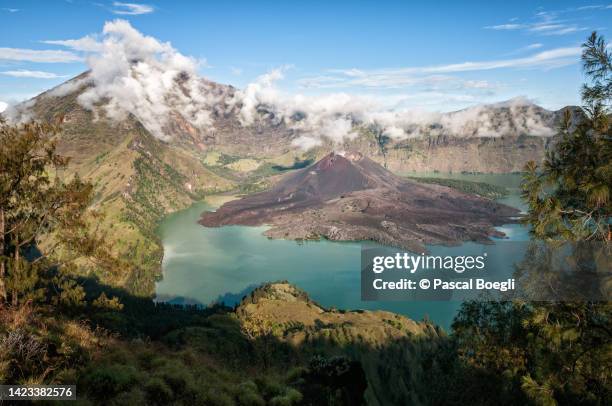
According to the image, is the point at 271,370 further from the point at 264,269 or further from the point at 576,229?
the point at 264,269

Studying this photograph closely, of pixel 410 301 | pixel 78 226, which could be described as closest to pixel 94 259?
pixel 78 226

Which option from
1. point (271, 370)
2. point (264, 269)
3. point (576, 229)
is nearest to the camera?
point (576, 229)

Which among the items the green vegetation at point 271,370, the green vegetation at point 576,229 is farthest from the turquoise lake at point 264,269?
the green vegetation at point 576,229

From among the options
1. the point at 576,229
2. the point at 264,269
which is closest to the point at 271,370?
the point at 576,229

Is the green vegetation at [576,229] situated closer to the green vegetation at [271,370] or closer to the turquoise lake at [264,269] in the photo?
the green vegetation at [271,370]

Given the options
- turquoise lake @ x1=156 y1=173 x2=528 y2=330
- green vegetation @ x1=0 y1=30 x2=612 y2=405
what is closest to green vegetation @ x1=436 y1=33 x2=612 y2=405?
green vegetation @ x1=0 y1=30 x2=612 y2=405

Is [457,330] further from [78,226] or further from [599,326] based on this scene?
[78,226]

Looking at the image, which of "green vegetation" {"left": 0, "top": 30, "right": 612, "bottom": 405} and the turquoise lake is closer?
"green vegetation" {"left": 0, "top": 30, "right": 612, "bottom": 405}

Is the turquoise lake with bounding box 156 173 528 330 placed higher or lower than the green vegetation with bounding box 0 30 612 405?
lower

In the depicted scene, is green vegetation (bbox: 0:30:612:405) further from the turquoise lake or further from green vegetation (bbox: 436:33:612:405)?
the turquoise lake
